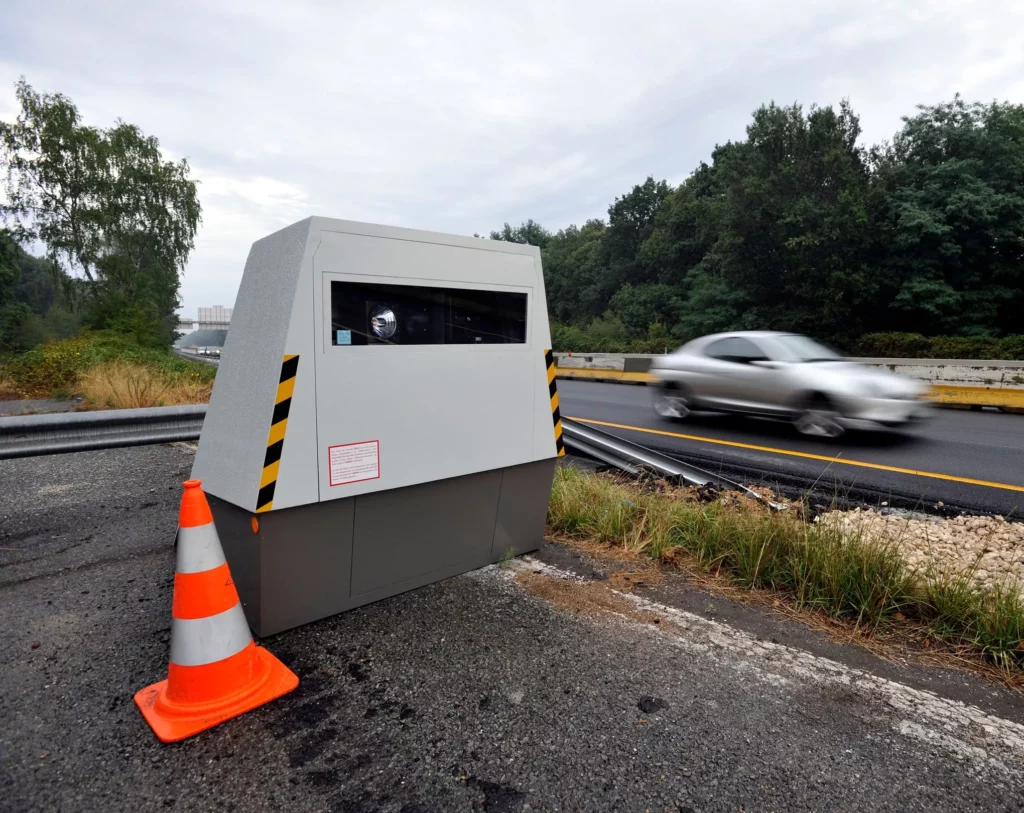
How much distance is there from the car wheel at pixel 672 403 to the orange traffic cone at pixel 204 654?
9501 millimetres

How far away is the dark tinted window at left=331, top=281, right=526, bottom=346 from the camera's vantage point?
9.73 ft

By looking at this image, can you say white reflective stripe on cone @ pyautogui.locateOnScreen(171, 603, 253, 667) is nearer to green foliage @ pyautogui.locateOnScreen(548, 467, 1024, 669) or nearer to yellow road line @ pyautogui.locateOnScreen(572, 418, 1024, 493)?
green foliage @ pyautogui.locateOnScreen(548, 467, 1024, 669)

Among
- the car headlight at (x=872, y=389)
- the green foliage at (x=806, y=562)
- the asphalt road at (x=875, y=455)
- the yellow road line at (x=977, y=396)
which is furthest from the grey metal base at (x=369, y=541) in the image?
the yellow road line at (x=977, y=396)

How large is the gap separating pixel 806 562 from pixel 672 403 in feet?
26.3

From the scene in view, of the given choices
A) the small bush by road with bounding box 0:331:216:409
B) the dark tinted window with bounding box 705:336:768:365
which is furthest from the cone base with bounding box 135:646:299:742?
the dark tinted window with bounding box 705:336:768:365

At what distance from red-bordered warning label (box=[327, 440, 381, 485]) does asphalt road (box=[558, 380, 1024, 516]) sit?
4248 millimetres

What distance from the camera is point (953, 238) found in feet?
104

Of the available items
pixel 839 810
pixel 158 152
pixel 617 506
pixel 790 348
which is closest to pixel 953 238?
pixel 790 348

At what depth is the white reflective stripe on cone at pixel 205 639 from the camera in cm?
238

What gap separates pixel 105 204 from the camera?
34.9 m

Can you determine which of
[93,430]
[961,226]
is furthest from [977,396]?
[961,226]

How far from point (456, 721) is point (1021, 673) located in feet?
8.07

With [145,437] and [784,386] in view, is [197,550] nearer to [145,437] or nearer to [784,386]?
[145,437]

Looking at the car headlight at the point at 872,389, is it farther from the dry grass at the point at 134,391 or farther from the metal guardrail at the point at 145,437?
the dry grass at the point at 134,391
